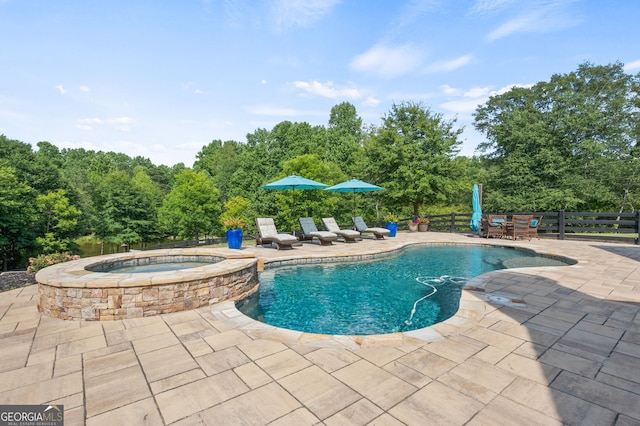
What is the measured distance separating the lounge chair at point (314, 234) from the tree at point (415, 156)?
23.4 feet

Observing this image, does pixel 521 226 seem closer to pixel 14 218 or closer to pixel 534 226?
pixel 534 226

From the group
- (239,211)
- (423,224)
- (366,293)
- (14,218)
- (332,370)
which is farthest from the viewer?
(239,211)

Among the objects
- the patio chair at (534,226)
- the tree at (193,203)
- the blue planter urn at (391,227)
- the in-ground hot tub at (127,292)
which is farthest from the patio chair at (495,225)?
the tree at (193,203)

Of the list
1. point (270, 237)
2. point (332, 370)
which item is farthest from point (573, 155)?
point (332, 370)

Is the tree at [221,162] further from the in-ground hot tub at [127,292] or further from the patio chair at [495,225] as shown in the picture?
the in-ground hot tub at [127,292]

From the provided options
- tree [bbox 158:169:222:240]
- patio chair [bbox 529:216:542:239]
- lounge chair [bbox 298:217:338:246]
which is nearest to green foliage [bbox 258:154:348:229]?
lounge chair [bbox 298:217:338:246]

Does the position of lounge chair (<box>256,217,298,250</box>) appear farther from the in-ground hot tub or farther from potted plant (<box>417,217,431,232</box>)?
potted plant (<box>417,217,431,232</box>)

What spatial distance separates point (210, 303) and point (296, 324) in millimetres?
1365

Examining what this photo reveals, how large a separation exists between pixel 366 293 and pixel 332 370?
123 inches

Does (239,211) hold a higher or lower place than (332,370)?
higher

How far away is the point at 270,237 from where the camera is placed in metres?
9.37

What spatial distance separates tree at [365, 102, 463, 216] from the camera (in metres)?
16.0

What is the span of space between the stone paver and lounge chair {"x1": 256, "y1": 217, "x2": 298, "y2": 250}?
5251 millimetres

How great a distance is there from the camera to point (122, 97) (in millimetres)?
10352
